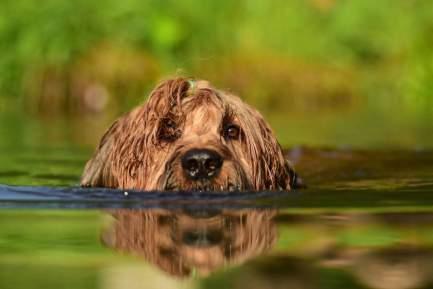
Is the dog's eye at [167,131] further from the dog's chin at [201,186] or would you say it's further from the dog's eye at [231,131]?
the dog's chin at [201,186]

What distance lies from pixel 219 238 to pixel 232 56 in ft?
52.4

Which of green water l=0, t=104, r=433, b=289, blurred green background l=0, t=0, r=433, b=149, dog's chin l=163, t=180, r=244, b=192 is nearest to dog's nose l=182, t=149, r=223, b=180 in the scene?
dog's chin l=163, t=180, r=244, b=192

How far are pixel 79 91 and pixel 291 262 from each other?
50.3 ft

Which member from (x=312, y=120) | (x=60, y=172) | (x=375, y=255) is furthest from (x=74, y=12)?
(x=375, y=255)

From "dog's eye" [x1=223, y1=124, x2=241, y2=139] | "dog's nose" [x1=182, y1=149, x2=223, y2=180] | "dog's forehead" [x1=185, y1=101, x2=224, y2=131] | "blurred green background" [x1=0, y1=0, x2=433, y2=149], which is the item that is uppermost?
"blurred green background" [x1=0, y1=0, x2=433, y2=149]

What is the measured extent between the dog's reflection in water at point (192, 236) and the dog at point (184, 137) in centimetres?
97

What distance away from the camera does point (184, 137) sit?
757cm

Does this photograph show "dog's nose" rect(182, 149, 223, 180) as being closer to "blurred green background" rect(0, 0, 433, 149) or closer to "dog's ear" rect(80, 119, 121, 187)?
"dog's ear" rect(80, 119, 121, 187)

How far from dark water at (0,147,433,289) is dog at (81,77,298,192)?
0.21 meters

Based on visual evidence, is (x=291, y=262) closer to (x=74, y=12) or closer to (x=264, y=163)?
(x=264, y=163)

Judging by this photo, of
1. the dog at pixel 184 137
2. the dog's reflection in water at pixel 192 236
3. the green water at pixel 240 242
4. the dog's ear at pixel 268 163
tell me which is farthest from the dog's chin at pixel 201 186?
the dog's reflection in water at pixel 192 236

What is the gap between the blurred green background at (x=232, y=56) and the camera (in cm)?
1925

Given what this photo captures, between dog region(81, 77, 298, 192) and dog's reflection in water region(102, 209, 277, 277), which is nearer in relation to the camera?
dog's reflection in water region(102, 209, 277, 277)

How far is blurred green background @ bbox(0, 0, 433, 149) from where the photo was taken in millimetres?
19250
